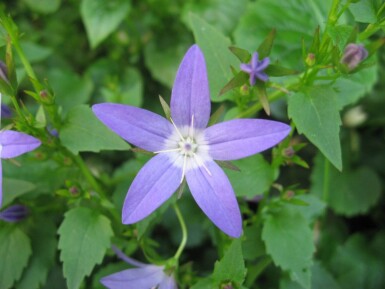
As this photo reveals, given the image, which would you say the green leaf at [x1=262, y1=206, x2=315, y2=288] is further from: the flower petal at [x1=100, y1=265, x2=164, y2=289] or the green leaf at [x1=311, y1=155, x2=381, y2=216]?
the green leaf at [x1=311, y1=155, x2=381, y2=216]

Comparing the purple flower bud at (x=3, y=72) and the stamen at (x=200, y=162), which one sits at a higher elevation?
the purple flower bud at (x=3, y=72)

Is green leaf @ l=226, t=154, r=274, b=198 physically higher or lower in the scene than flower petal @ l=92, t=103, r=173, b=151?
lower

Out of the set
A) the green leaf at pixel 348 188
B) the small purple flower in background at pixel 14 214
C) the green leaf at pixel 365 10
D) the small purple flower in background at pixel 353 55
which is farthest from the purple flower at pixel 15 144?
the green leaf at pixel 348 188

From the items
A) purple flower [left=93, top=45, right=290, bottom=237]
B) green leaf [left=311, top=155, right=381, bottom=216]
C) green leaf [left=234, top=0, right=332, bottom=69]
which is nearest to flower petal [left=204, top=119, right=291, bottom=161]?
purple flower [left=93, top=45, right=290, bottom=237]

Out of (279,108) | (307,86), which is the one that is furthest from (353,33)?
(279,108)

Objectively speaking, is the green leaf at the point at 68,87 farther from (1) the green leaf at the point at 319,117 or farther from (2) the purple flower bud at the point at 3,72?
(1) the green leaf at the point at 319,117

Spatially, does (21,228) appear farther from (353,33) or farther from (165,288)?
(353,33)
